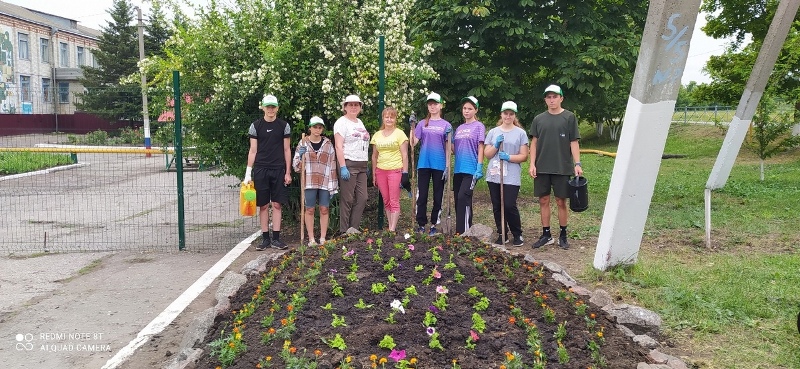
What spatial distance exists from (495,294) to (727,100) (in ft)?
66.0

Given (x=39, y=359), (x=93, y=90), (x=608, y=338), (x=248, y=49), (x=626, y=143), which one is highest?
(x=248, y=49)

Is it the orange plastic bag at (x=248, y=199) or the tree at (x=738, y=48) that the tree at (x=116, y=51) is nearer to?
the tree at (x=738, y=48)

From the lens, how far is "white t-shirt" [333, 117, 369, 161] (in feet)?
24.7

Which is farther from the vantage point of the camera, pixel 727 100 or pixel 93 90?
pixel 727 100

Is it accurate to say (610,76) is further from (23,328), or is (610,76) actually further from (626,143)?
(23,328)

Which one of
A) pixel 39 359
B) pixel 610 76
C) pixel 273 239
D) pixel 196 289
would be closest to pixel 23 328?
pixel 39 359

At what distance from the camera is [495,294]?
4672 mm

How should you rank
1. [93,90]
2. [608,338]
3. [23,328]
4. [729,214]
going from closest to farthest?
1. [608,338]
2. [23,328]
3. [93,90]
4. [729,214]

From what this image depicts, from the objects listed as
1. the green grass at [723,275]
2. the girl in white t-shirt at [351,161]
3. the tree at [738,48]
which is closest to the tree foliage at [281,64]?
the girl in white t-shirt at [351,161]

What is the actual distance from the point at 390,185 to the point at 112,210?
6612mm

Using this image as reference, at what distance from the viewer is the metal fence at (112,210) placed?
343 inches

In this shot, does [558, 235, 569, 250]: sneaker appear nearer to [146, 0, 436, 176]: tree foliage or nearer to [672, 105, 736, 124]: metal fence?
[146, 0, 436, 176]: tree foliage

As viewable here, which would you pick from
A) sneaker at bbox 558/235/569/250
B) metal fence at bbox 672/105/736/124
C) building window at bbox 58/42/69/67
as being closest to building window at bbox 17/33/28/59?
building window at bbox 58/42/69/67

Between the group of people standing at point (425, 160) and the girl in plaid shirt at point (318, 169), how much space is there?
1cm
